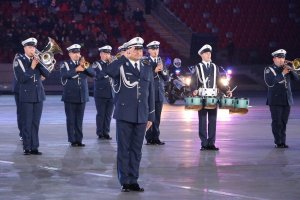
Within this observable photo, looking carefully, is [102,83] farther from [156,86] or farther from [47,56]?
[47,56]

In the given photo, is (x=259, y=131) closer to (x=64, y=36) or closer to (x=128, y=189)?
(x=128, y=189)

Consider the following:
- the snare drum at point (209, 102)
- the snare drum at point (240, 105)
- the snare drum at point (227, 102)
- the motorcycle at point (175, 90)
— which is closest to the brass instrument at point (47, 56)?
the snare drum at point (209, 102)

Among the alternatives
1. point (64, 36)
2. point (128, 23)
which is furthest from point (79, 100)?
point (128, 23)

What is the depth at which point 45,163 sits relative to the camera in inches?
616

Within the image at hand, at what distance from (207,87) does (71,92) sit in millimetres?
2943

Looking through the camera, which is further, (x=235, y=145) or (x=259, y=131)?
(x=259, y=131)

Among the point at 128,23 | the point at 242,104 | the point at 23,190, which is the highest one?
the point at 128,23

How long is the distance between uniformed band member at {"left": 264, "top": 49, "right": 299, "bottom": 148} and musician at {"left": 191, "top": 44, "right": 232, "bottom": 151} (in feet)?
3.83

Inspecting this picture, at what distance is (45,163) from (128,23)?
31.5 meters

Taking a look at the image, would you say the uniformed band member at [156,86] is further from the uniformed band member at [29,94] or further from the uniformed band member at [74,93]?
the uniformed band member at [29,94]

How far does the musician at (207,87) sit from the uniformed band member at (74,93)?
2360 millimetres

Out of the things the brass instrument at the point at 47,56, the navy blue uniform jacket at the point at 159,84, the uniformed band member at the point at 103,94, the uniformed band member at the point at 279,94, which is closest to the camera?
the brass instrument at the point at 47,56

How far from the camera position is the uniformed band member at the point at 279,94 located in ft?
60.7

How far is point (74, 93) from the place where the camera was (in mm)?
18891
